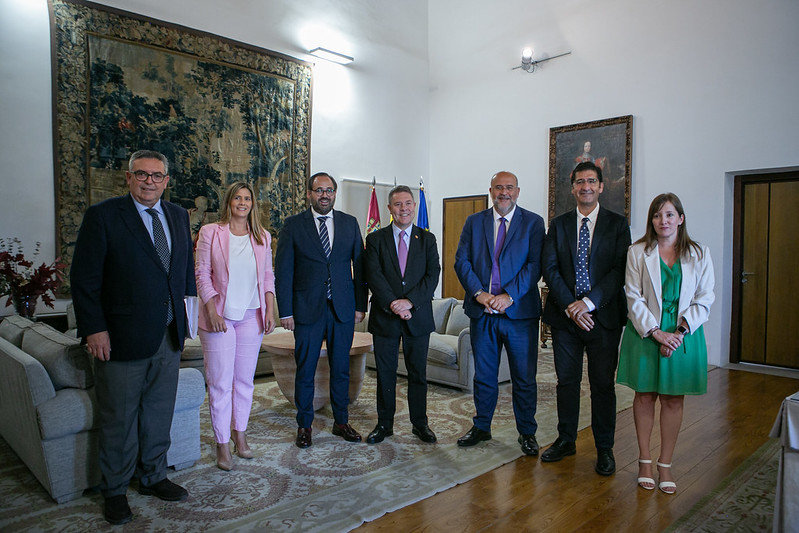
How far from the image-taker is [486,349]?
3.37 meters

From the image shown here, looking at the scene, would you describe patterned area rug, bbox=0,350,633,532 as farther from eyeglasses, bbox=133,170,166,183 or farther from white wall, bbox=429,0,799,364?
white wall, bbox=429,0,799,364

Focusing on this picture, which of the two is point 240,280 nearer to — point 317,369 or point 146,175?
point 146,175

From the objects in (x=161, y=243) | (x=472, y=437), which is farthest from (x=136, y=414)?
(x=472, y=437)

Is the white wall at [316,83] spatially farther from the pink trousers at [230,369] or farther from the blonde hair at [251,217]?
the pink trousers at [230,369]

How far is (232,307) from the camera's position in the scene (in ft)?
9.85

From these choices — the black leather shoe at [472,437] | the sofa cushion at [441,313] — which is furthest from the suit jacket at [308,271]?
the sofa cushion at [441,313]

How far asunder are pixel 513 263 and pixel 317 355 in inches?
52.6

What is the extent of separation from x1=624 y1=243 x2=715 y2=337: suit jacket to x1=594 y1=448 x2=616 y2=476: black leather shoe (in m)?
0.77

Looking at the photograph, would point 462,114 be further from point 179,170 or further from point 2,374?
point 2,374

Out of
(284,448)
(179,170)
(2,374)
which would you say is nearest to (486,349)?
(284,448)

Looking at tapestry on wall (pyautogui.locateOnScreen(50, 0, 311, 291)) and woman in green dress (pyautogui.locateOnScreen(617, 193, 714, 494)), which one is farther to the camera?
tapestry on wall (pyautogui.locateOnScreen(50, 0, 311, 291))

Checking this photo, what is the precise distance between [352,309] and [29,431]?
5.94 feet

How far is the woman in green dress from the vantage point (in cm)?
272

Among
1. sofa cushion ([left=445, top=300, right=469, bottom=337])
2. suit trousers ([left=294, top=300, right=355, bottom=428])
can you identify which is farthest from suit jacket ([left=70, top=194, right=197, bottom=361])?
sofa cushion ([left=445, top=300, right=469, bottom=337])
